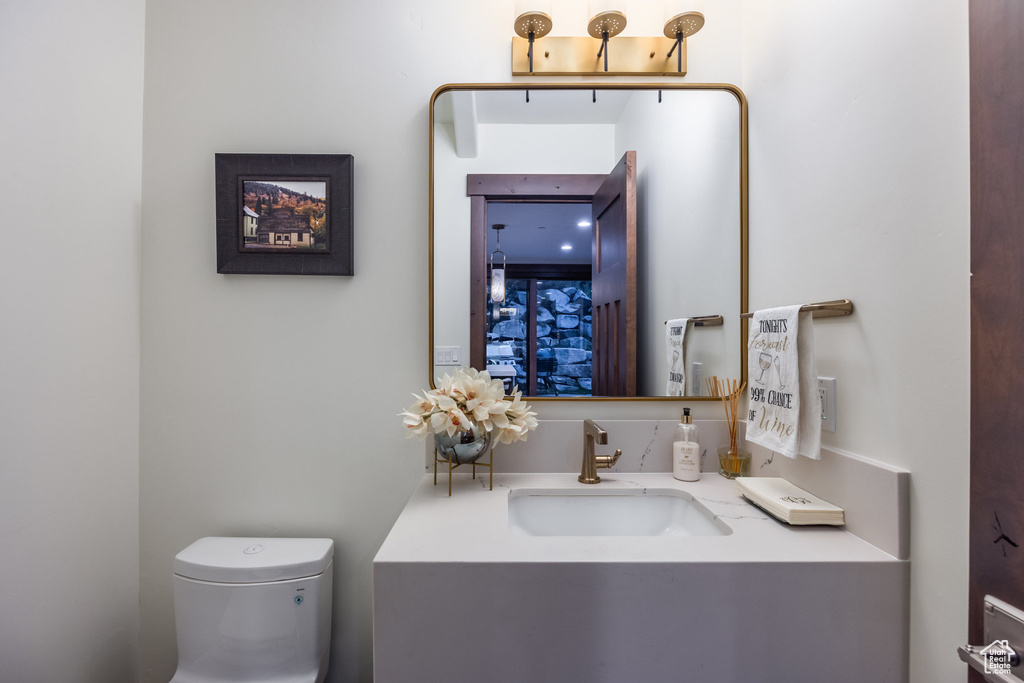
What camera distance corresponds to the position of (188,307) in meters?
1.27

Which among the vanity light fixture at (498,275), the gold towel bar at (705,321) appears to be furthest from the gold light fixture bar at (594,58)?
the gold towel bar at (705,321)

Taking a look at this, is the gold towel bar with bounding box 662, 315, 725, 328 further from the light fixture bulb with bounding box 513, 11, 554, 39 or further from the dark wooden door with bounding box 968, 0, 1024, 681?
the light fixture bulb with bounding box 513, 11, 554, 39

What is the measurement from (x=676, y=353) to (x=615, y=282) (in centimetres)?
25

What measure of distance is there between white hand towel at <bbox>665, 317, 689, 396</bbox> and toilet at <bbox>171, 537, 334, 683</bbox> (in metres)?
1.03

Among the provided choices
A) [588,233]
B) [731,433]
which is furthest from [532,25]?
[731,433]

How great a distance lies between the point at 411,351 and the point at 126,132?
0.92m

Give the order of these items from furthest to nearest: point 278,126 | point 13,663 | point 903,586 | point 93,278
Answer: point 278,126 → point 93,278 → point 13,663 → point 903,586

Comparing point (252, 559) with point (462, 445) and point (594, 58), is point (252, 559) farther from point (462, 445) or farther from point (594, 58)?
point (594, 58)

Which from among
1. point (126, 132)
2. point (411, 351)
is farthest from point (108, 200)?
point (411, 351)

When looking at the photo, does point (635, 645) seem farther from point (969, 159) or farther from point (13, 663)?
point (13, 663)

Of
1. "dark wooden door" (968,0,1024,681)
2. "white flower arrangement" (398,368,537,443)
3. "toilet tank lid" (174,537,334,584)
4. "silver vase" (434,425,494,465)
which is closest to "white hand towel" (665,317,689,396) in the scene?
"white flower arrangement" (398,368,537,443)

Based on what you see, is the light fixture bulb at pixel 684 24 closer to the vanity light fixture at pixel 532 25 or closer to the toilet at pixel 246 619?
the vanity light fixture at pixel 532 25

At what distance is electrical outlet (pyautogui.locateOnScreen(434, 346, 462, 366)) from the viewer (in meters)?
1.25

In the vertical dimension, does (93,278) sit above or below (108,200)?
below
